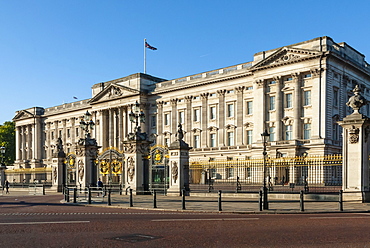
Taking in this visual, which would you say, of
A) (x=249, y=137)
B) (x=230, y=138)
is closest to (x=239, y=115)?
(x=249, y=137)

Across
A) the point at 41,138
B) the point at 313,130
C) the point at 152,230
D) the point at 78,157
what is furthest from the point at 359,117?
the point at 41,138

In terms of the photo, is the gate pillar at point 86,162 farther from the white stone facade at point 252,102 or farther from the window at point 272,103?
the window at point 272,103

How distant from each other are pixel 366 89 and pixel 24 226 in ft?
201

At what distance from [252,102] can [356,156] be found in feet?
142

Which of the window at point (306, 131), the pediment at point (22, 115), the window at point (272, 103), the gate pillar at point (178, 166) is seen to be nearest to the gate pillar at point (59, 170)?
the gate pillar at point (178, 166)

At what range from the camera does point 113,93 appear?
83.6 m

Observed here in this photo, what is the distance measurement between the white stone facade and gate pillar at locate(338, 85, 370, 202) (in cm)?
3200

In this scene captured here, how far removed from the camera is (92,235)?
10.6m

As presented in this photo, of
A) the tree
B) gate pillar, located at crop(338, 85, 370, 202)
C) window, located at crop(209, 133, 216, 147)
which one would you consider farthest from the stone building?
the tree

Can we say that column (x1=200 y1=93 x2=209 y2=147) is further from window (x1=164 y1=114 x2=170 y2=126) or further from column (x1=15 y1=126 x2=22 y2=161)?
column (x1=15 y1=126 x2=22 y2=161)

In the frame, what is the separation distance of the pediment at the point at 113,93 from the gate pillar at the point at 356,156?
59.0 m

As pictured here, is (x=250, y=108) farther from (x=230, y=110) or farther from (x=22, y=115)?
(x=22, y=115)

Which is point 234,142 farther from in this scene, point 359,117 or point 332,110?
point 359,117

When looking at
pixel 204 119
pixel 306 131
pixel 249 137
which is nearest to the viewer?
pixel 306 131
